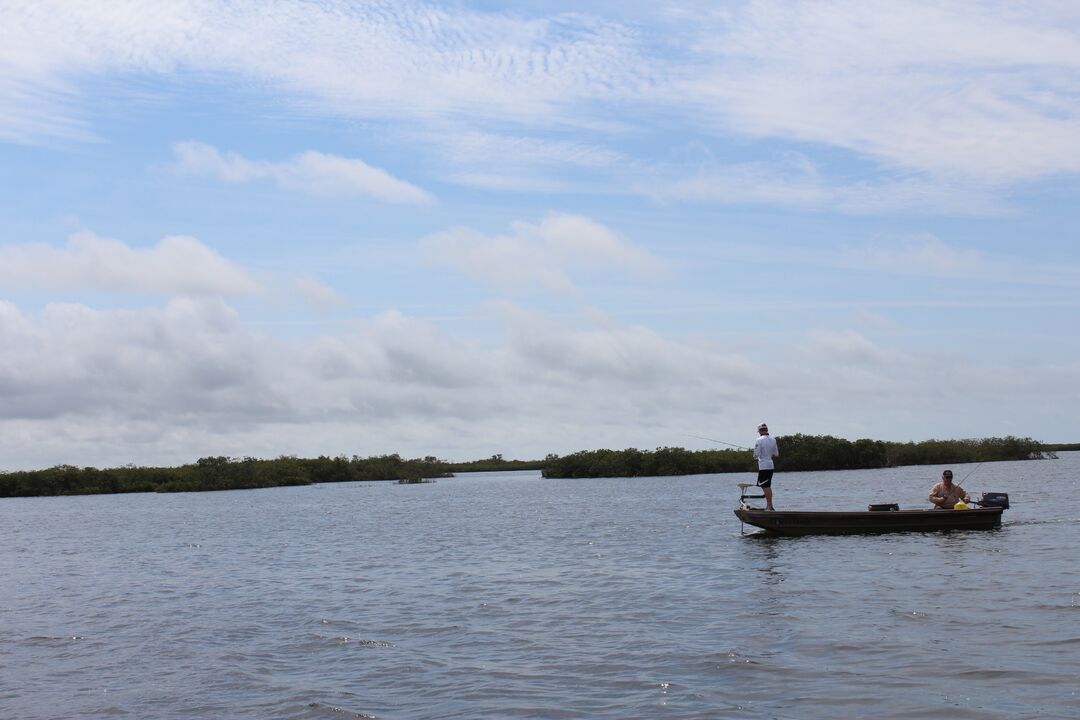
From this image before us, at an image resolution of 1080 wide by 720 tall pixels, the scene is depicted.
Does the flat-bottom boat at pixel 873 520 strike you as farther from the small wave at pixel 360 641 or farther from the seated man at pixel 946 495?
the small wave at pixel 360 641

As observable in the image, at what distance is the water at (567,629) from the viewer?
1228 cm

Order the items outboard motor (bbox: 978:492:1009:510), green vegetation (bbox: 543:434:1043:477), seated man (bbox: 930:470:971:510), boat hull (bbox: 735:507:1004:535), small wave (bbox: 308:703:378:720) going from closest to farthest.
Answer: small wave (bbox: 308:703:378:720) → boat hull (bbox: 735:507:1004:535) → seated man (bbox: 930:470:971:510) → outboard motor (bbox: 978:492:1009:510) → green vegetation (bbox: 543:434:1043:477)

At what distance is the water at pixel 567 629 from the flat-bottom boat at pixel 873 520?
1.62 feet

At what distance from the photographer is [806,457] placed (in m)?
110

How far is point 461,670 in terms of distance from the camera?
14.2 meters

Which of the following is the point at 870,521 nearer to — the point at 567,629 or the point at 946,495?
the point at 946,495

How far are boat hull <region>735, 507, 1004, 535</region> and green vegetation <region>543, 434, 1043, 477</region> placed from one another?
260ft

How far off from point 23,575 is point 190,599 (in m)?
10.9

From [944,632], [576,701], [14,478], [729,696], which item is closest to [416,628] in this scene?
[576,701]

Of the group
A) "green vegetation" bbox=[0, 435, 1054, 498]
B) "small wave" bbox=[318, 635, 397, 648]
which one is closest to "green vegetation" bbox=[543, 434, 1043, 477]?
"green vegetation" bbox=[0, 435, 1054, 498]

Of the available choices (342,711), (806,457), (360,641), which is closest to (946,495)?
(360,641)

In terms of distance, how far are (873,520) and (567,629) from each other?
16348 millimetres

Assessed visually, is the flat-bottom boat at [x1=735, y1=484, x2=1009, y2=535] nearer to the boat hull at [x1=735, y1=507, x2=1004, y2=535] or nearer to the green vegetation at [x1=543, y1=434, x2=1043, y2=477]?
the boat hull at [x1=735, y1=507, x2=1004, y2=535]

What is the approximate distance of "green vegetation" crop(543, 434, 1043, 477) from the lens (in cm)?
10956
